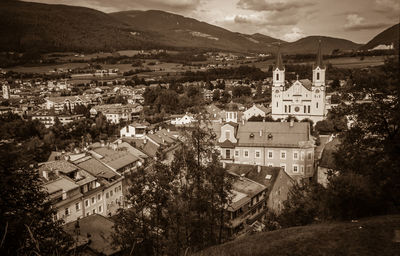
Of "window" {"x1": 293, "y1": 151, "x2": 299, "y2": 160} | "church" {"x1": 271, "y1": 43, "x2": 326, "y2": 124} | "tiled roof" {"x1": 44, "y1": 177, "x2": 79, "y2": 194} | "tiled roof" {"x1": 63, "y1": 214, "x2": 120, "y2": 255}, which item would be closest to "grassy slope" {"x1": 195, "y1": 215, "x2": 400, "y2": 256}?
"tiled roof" {"x1": 63, "y1": 214, "x2": 120, "y2": 255}

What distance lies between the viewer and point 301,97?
102 m

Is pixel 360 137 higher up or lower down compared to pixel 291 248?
higher up

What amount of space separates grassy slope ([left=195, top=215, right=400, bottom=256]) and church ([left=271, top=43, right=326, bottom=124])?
88.3m

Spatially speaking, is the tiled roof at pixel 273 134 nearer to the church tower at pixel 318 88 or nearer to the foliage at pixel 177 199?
the foliage at pixel 177 199

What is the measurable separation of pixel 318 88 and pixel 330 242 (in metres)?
92.5

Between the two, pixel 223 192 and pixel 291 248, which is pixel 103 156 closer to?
pixel 223 192

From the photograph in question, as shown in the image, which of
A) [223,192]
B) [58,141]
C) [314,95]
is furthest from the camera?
[314,95]

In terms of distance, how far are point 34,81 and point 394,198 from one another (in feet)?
591

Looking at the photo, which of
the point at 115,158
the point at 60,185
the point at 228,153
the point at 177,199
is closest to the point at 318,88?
the point at 228,153

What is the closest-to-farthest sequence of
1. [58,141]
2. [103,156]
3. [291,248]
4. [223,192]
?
1. [291,248]
2. [223,192]
3. [103,156]
4. [58,141]

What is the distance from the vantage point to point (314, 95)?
326ft

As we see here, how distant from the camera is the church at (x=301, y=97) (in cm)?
9862

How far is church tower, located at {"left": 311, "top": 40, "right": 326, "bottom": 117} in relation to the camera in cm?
9794

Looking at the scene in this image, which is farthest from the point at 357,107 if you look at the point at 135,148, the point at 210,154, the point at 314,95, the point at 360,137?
the point at 314,95
